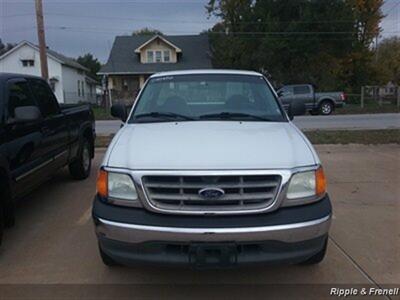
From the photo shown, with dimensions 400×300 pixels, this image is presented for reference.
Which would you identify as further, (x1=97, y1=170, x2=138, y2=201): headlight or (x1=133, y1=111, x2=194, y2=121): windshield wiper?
(x1=133, y1=111, x2=194, y2=121): windshield wiper

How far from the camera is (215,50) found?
145ft

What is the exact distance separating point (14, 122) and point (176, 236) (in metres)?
2.69

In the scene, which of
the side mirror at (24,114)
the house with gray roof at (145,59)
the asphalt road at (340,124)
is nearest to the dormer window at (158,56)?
the house with gray roof at (145,59)

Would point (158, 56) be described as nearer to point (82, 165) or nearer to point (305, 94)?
point (305, 94)

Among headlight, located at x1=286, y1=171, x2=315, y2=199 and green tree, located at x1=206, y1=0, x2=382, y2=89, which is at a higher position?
green tree, located at x1=206, y1=0, x2=382, y2=89

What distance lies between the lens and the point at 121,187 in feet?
11.9

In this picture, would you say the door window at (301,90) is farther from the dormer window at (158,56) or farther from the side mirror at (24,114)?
the side mirror at (24,114)

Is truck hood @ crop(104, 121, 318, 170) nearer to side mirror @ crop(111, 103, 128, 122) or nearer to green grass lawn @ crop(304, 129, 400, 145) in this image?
side mirror @ crop(111, 103, 128, 122)

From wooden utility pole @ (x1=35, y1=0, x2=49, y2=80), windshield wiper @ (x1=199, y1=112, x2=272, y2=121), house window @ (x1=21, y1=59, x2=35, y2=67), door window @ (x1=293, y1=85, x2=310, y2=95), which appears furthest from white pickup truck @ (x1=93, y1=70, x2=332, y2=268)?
house window @ (x1=21, y1=59, x2=35, y2=67)

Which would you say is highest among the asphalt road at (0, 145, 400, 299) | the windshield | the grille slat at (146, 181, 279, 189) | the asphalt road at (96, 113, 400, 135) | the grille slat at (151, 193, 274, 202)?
the windshield

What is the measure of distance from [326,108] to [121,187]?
25.8 metres

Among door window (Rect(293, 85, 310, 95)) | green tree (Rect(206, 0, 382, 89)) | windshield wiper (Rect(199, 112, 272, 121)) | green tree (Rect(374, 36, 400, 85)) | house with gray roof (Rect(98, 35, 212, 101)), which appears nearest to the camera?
windshield wiper (Rect(199, 112, 272, 121))

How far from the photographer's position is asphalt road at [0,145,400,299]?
403cm

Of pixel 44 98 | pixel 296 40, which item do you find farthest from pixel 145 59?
pixel 44 98
